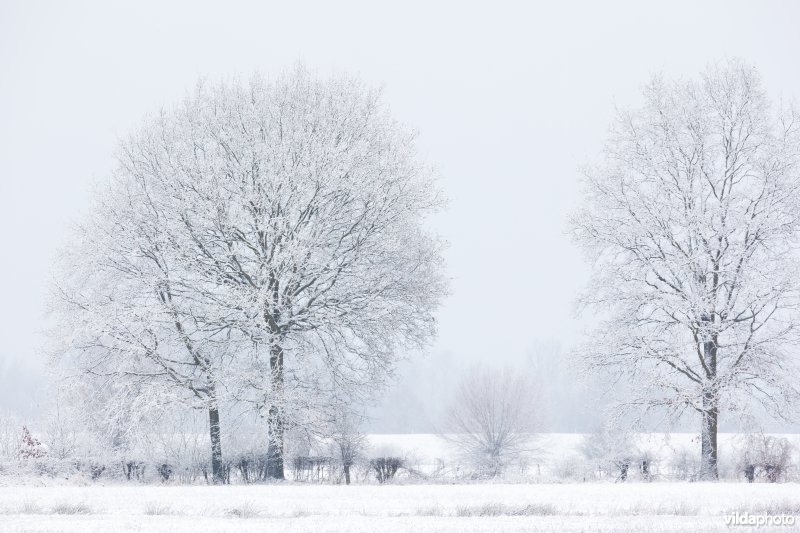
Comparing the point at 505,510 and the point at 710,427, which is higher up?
the point at 505,510

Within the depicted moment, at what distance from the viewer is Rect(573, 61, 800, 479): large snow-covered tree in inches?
800

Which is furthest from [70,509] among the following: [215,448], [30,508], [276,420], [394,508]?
[215,448]

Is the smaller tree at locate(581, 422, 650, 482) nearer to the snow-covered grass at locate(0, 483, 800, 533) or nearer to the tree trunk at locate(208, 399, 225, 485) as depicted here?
the snow-covered grass at locate(0, 483, 800, 533)

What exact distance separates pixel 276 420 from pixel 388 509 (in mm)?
8096

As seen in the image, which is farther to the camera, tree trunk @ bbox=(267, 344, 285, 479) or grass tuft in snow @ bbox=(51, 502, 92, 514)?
tree trunk @ bbox=(267, 344, 285, 479)

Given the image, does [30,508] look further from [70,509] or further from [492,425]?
[492,425]

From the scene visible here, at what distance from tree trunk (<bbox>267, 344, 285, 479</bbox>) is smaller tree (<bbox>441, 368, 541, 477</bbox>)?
1035 inches

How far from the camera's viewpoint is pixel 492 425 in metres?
48.0

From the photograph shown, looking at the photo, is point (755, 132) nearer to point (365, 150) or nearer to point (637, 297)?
point (637, 297)

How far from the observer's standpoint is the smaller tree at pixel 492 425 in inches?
1863

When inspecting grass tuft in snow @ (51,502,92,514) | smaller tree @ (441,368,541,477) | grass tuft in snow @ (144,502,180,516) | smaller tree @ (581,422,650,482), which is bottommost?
smaller tree @ (441,368,541,477)

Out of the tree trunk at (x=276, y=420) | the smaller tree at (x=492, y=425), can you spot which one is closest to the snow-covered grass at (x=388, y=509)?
the tree trunk at (x=276, y=420)

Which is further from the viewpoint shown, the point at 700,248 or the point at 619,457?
the point at 619,457

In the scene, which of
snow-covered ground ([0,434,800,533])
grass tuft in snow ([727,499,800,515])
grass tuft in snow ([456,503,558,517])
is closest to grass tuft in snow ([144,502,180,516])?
snow-covered ground ([0,434,800,533])
